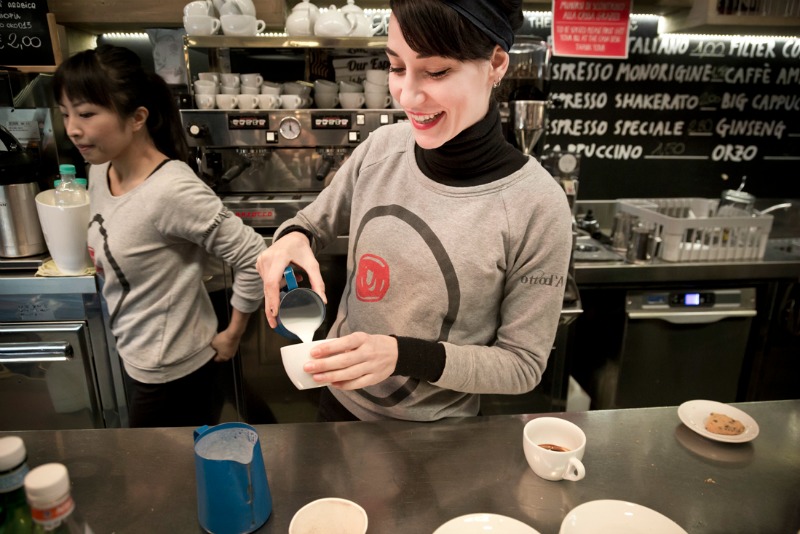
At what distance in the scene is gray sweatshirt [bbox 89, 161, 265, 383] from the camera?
1.59 metres

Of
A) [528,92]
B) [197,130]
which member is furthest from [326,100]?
[528,92]

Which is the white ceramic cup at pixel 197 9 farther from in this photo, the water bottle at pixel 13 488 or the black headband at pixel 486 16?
the water bottle at pixel 13 488

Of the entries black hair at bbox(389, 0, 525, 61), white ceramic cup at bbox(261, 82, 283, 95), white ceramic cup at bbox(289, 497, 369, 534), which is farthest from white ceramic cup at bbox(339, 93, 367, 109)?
white ceramic cup at bbox(289, 497, 369, 534)

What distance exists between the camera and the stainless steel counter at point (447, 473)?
0.90 metres

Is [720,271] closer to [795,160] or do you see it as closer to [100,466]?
[795,160]

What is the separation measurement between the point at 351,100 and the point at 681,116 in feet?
6.24

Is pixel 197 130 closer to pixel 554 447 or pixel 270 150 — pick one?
pixel 270 150

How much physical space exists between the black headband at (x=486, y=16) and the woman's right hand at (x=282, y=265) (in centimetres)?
55

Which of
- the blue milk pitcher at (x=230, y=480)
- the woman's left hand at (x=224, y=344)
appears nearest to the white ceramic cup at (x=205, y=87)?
the woman's left hand at (x=224, y=344)

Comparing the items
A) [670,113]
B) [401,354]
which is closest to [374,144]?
[401,354]

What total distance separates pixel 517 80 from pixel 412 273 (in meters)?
1.53

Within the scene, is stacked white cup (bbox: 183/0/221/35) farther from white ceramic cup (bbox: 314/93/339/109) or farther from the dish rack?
the dish rack

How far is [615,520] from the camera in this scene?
34.1 inches

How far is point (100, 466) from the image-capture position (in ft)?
3.29
